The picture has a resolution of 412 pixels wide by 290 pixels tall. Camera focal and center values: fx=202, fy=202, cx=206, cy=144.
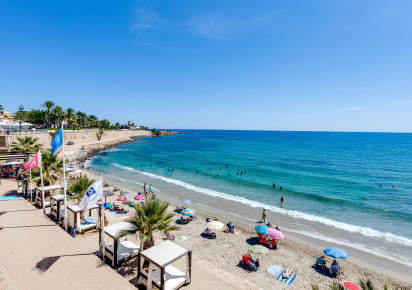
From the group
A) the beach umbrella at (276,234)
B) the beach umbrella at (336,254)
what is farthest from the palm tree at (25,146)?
the beach umbrella at (336,254)

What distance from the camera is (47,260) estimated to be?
32.4 feet

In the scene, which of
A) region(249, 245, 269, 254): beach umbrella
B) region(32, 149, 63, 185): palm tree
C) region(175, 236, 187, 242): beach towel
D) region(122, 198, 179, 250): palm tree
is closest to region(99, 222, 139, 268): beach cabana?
region(122, 198, 179, 250): palm tree

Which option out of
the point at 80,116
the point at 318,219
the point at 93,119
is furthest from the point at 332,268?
the point at 93,119

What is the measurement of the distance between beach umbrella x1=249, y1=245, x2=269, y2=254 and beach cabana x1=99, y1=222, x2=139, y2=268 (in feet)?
29.3

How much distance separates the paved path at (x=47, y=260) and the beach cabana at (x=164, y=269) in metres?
0.80

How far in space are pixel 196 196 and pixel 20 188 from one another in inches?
816

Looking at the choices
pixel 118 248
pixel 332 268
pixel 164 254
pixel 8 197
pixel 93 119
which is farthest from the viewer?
pixel 93 119

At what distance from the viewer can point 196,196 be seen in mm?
30875

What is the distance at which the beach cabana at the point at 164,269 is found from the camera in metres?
8.61

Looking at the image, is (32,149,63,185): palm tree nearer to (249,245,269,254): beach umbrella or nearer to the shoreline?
the shoreline

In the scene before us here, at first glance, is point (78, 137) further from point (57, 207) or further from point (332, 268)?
point (332, 268)

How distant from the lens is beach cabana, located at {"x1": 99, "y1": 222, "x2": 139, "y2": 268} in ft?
34.4

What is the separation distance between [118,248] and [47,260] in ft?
10.4

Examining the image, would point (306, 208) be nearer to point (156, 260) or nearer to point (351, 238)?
point (351, 238)
